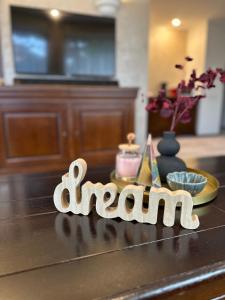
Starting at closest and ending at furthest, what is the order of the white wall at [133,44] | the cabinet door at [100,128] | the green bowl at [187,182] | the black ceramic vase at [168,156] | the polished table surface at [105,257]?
the polished table surface at [105,257]
the green bowl at [187,182]
the black ceramic vase at [168,156]
the cabinet door at [100,128]
the white wall at [133,44]

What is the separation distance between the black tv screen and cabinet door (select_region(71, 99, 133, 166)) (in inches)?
24.5

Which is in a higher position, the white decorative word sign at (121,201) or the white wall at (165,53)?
the white wall at (165,53)

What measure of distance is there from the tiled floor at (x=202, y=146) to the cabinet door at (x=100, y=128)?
1.12 m

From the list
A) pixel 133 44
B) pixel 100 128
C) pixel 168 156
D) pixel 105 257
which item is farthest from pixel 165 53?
pixel 105 257

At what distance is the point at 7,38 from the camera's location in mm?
2330

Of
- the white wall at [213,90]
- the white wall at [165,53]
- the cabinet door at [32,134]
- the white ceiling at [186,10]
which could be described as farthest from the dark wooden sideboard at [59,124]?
the white wall at [213,90]

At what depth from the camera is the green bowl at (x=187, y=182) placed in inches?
26.6

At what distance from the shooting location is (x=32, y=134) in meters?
2.04

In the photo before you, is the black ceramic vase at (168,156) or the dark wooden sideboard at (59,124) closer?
the black ceramic vase at (168,156)

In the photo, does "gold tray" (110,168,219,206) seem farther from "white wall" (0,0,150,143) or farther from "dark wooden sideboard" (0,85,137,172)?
"white wall" (0,0,150,143)

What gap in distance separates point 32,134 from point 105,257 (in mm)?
1740

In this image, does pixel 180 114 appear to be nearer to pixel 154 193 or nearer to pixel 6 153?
pixel 154 193

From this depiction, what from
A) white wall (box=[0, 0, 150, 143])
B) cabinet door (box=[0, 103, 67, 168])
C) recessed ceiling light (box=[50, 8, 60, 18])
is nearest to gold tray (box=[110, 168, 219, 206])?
cabinet door (box=[0, 103, 67, 168])

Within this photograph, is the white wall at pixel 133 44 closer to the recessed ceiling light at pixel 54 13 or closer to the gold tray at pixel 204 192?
the recessed ceiling light at pixel 54 13
